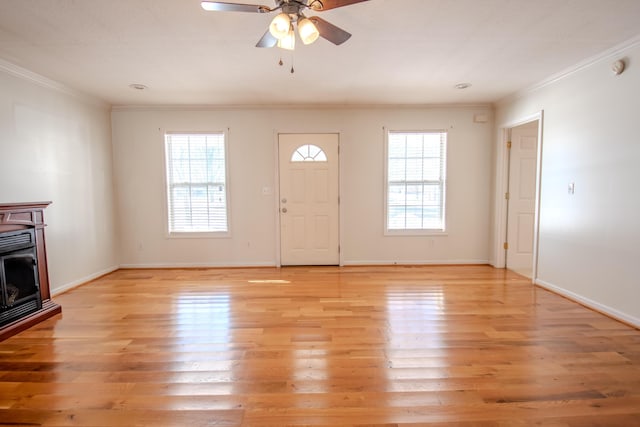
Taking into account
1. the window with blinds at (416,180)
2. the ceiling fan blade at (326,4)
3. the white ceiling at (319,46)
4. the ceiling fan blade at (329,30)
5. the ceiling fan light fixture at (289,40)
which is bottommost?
the window with blinds at (416,180)

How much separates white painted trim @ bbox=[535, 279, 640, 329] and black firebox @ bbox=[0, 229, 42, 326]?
5449 millimetres

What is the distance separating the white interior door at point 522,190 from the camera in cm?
436

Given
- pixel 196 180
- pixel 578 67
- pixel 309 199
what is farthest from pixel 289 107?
pixel 578 67

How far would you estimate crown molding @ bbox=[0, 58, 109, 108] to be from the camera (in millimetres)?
2944

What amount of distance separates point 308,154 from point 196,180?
1.82 meters

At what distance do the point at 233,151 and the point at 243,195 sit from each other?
70cm

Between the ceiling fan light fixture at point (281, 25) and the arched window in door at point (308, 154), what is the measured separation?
8.84 ft

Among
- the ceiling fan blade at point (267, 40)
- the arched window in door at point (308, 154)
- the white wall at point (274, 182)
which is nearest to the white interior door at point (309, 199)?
the arched window in door at point (308, 154)

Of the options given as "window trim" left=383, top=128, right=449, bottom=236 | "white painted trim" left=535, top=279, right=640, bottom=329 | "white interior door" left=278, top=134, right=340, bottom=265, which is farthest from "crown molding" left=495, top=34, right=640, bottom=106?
"white interior door" left=278, top=134, right=340, bottom=265

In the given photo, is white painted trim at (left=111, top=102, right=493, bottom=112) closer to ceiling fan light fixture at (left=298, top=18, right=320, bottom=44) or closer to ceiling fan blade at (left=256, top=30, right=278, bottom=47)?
ceiling fan blade at (left=256, top=30, right=278, bottom=47)

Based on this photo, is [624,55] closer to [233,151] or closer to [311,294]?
[311,294]

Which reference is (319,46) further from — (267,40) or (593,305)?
(593,305)

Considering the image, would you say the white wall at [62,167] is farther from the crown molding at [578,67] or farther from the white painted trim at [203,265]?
the crown molding at [578,67]

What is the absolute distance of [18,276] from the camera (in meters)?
2.66
